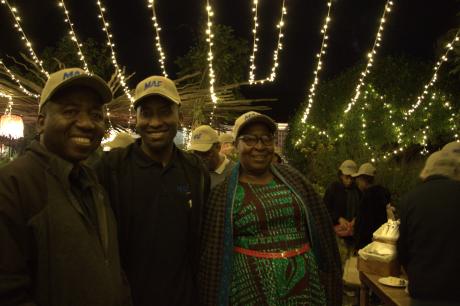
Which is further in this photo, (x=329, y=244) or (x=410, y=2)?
(x=410, y=2)

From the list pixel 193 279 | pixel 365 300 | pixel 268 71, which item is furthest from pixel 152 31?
pixel 193 279

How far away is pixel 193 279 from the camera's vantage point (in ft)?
7.54

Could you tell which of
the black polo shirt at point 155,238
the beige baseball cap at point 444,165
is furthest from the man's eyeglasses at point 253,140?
the beige baseball cap at point 444,165

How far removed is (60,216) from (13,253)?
0.18 meters

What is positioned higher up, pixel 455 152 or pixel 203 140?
pixel 203 140

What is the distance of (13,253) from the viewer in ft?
4.18

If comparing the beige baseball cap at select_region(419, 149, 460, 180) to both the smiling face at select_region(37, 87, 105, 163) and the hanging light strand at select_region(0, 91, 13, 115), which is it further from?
the hanging light strand at select_region(0, 91, 13, 115)

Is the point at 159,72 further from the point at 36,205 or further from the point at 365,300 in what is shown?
the point at 36,205

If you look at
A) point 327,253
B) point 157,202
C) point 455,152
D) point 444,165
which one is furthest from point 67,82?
point 455,152

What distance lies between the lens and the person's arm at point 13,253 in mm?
1258

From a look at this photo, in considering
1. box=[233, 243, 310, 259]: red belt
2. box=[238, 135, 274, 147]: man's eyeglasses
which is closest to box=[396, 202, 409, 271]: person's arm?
box=[233, 243, 310, 259]: red belt

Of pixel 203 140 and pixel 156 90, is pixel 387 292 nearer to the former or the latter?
pixel 156 90

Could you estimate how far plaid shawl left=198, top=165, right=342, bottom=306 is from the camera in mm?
2324

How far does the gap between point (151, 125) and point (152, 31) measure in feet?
34.2
